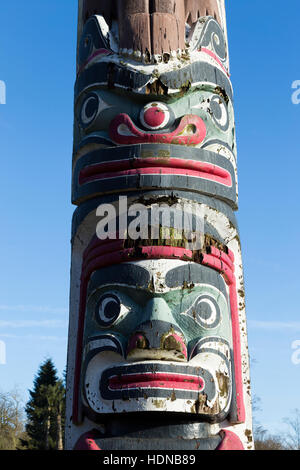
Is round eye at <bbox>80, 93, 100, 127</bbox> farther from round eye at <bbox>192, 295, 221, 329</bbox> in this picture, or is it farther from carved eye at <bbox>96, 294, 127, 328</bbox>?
round eye at <bbox>192, 295, 221, 329</bbox>

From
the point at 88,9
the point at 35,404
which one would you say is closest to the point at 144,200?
the point at 88,9

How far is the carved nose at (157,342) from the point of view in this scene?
14.7 feet

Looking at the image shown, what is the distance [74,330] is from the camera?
17.4 ft

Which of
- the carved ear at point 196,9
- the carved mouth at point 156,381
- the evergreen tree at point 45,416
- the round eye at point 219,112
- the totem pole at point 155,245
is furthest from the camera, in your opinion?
the evergreen tree at point 45,416

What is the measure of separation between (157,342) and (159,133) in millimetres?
2044

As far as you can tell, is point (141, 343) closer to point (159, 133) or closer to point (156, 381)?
point (156, 381)

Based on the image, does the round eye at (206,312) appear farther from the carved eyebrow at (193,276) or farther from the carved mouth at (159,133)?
the carved mouth at (159,133)

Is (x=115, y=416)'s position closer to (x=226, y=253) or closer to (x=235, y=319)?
(x=235, y=319)

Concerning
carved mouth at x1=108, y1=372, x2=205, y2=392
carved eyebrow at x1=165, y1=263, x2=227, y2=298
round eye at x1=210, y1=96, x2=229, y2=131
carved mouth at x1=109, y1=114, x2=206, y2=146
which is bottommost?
carved mouth at x1=108, y1=372, x2=205, y2=392

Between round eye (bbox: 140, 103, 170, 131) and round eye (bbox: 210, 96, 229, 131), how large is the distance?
0.54 m

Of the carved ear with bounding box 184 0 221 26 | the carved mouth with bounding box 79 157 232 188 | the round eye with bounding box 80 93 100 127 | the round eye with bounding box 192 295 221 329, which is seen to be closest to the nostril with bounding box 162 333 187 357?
the round eye with bounding box 192 295 221 329

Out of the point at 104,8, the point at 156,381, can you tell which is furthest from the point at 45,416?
the point at 156,381

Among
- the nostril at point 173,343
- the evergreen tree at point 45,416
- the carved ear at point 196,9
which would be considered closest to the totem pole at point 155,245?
the nostril at point 173,343

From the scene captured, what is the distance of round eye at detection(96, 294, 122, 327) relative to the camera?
4836 millimetres
